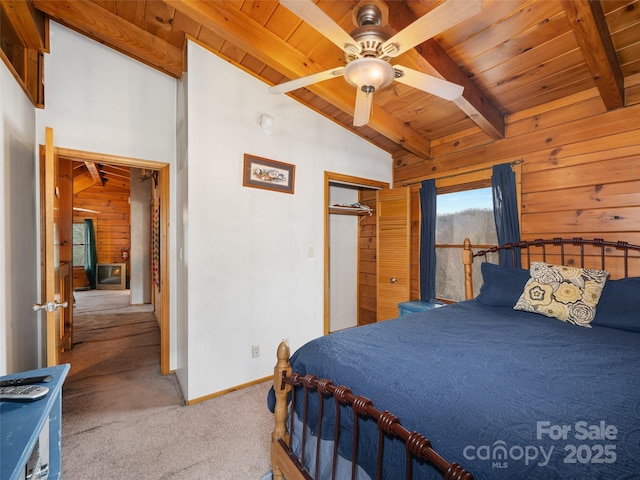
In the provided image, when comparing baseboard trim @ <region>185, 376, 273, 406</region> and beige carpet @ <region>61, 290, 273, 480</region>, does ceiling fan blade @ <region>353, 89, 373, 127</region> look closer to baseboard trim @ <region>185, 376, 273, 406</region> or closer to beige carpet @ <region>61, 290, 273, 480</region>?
beige carpet @ <region>61, 290, 273, 480</region>

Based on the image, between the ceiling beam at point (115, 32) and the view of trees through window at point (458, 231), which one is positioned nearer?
the ceiling beam at point (115, 32)

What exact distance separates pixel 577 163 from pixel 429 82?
1.54 metres

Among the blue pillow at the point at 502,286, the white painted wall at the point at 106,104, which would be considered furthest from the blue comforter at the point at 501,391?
the white painted wall at the point at 106,104

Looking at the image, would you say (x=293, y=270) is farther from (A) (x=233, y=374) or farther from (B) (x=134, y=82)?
(B) (x=134, y=82)

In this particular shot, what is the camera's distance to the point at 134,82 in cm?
268

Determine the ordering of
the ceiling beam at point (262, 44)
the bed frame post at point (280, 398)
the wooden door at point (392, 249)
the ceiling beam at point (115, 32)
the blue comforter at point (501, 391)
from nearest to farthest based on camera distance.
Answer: the blue comforter at point (501, 391) → the bed frame post at point (280, 398) → the ceiling beam at point (262, 44) → the ceiling beam at point (115, 32) → the wooden door at point (392, 249)

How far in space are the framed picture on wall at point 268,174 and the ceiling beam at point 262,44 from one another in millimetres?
753

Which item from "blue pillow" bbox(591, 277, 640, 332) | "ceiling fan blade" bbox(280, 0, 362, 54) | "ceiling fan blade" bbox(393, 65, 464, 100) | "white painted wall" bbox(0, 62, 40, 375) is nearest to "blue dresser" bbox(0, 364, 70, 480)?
"white painted wall" bbox(0, 62, 40, 375)

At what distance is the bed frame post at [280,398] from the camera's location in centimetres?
137

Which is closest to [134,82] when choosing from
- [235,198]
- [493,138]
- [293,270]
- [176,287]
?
[235,198]

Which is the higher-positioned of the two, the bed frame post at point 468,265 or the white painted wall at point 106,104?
the white painted wall at point 106,104

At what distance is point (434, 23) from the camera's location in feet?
4.07

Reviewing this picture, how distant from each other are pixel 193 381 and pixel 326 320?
1.39 m

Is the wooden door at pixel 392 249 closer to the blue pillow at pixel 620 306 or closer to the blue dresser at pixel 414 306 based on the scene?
the blue dresser at pixel 414 306
